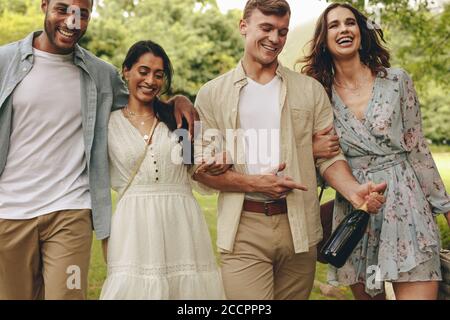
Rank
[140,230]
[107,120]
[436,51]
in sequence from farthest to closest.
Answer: [436,51], [107,120], [140,230]

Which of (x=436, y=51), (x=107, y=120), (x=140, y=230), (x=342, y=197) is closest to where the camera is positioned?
(x=140, y=230)

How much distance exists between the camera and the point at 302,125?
3.65 metres

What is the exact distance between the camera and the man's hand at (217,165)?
3500 mm

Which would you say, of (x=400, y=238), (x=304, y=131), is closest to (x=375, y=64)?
(x=304, y=131)

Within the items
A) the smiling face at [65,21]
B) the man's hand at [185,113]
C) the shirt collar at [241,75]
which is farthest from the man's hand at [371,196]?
the smiling face at [65,21]

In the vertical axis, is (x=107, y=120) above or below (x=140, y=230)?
above

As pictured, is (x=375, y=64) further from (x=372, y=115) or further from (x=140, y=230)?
(x=140, y=230)

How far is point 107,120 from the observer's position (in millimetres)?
3527

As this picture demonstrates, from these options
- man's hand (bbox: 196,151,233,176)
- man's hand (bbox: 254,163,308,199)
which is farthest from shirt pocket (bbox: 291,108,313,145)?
man's hand (bbox: 196,151,233,176)

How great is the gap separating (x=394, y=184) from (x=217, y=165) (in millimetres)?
946

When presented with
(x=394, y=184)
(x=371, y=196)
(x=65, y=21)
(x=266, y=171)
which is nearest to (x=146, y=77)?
(x=65, y=21)

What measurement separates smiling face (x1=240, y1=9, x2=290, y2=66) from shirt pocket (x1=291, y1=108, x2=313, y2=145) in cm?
32

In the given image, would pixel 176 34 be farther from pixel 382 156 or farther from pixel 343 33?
pixel 382 156
